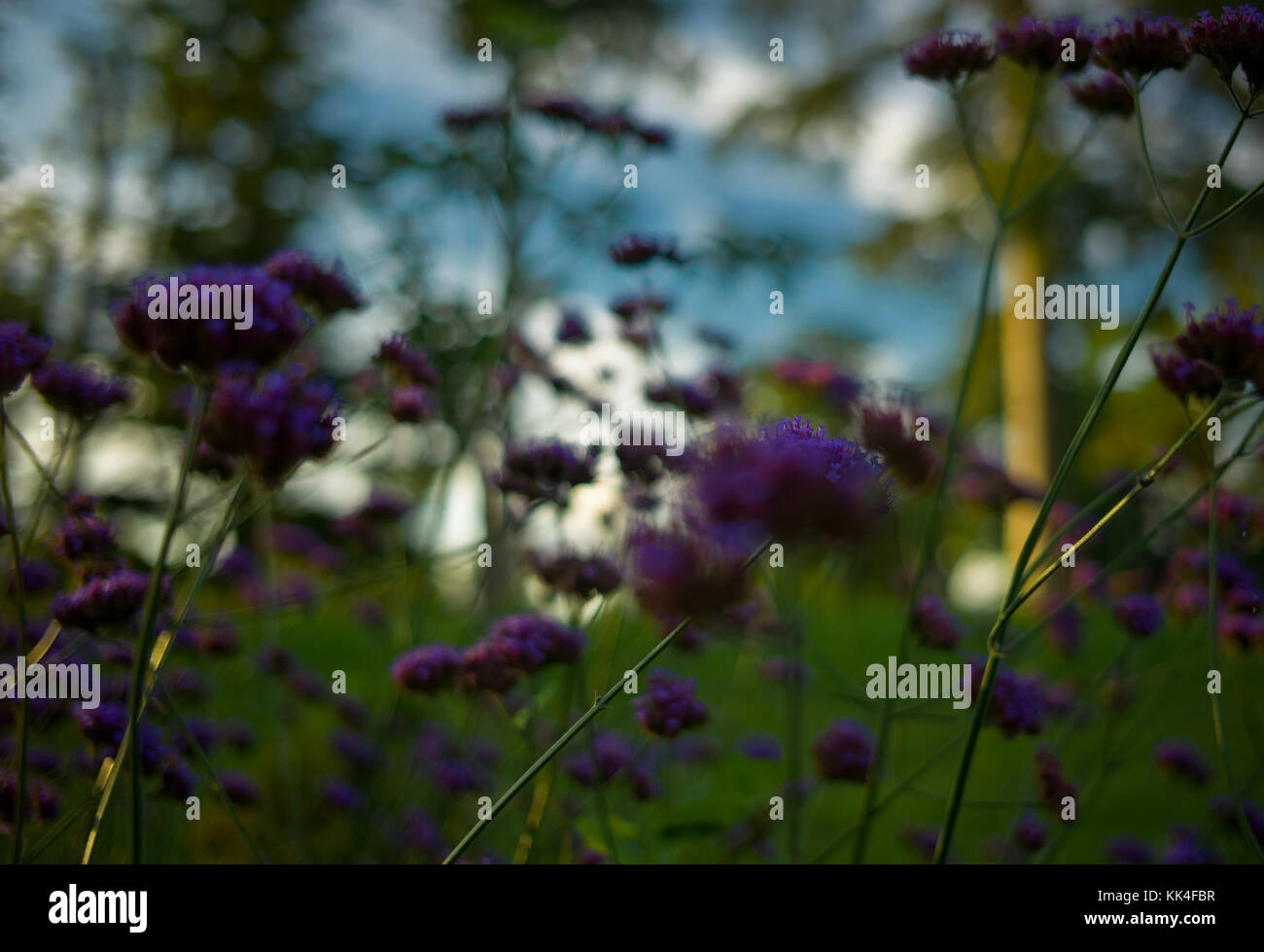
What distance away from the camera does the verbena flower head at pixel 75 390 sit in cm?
144

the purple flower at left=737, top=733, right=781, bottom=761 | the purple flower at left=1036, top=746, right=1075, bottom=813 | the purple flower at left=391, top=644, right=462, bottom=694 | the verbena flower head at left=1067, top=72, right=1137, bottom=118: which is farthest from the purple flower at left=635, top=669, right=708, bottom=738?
the verbena flower head at left=1067, top=72, right=1137, bottom=118

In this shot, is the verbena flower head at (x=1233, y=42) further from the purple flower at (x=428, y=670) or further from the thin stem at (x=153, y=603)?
the purple flower at (x=428, y=670)

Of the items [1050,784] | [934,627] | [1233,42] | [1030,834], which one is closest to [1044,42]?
[1233,42]

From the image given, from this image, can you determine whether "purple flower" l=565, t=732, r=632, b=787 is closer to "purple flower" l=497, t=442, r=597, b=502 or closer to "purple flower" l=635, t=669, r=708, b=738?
"purple flower" l=635, t=669, r=708, b=738

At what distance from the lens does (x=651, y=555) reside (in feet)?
2.59

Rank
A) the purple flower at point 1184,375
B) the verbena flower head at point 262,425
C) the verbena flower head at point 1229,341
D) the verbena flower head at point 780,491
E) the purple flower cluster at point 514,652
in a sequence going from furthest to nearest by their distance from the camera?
the purple flower cluster at point 514,652 < the purple flower at point 1184,375 < the verbena flower head at point 1229,341 < the verbena flower head at point 262,425 < the verbena flower head at point 780,491

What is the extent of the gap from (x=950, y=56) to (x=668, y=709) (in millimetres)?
1420

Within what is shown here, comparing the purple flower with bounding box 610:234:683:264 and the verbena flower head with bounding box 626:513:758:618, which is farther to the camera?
the purple flower with bounding box 610:234:683:264

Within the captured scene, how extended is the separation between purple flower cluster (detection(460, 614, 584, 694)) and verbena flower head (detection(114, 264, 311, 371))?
74 centimetres

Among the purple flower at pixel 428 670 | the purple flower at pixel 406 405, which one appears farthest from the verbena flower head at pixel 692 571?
the purple flower at pixel 406 405

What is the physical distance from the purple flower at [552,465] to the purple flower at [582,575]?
0.16 metres

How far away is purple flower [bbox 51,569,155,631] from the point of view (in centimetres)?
128
